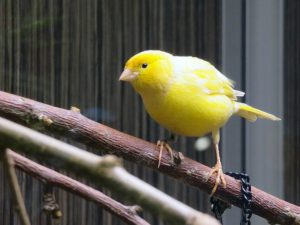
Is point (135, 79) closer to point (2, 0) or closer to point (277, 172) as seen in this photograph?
point (2, 0)

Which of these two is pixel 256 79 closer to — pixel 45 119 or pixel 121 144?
pixel 121 144

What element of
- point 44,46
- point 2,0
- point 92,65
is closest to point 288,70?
point 92,65

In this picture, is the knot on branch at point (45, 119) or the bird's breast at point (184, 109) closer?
the knot on branch at point (45, 119)

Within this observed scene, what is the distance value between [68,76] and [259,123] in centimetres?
63

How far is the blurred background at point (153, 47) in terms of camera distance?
1.77 m

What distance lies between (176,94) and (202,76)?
4.4 inches

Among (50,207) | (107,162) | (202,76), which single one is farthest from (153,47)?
(107,162)

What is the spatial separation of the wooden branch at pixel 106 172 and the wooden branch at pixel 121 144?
1.94 feet

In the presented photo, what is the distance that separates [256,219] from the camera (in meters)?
2.06

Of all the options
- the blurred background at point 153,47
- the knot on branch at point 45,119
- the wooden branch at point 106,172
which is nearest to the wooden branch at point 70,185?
the knot on branch at point 45,119

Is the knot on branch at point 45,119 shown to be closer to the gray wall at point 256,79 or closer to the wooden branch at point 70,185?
the wooden branch at point 70,185

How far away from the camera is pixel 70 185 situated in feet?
2.83

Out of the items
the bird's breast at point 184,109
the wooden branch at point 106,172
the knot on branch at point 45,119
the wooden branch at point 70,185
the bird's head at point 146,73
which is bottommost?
the wooden branch at point 70,185

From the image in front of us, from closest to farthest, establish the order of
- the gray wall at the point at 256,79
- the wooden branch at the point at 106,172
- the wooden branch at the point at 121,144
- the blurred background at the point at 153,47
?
1. the wooden branch at the point at 106,172
2. the wooden branch at the point at 121,144
3. the blurred background at the point at 153,47
4. the gray wall at the point at 256,79
